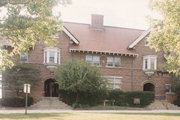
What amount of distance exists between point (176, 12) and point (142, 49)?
25.7m

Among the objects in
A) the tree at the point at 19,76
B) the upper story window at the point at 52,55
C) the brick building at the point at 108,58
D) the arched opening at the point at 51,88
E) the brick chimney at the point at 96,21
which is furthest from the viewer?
the brick chimney at the point at 96,21

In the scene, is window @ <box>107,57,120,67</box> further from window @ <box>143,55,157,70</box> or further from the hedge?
the hedge

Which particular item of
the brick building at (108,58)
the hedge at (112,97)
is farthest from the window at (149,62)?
the hedge at (112,97)

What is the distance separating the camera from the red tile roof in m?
46.4

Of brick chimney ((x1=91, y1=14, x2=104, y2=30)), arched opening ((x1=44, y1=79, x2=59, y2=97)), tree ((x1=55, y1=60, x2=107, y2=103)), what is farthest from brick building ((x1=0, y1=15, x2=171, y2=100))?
tree ((x1=55, y1=60, x2=107, y2=103))

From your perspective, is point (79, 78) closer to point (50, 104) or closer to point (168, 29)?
point (50, 104)

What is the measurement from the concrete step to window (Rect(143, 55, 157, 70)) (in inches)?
515

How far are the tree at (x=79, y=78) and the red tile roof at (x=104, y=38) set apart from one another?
4931 millimetres

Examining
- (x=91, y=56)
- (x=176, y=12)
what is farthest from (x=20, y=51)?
(x=91, y=56)

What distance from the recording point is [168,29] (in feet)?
79.3

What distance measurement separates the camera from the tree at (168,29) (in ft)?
74.9

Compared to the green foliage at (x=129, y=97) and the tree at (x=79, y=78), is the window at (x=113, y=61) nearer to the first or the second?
the green foliage at (x=129, y=97)

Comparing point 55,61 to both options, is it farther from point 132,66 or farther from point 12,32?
point 12,32

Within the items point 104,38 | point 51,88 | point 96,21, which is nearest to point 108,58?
point 104,38
